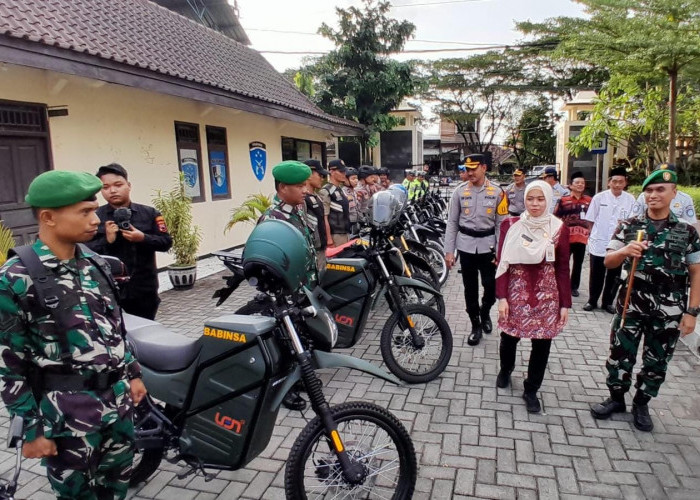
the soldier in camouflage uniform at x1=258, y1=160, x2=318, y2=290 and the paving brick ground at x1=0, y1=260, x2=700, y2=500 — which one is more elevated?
the soldier in camouflage uniform at x1=258, y1=160, x2=318, y2=290

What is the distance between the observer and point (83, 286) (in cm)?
178

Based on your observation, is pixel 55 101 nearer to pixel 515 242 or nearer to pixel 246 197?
pixel 246 197

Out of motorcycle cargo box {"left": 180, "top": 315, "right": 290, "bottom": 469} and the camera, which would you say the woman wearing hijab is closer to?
motorcycle cargo box {"left": 180, "top": 315, "right": 290, "bottom": 469}

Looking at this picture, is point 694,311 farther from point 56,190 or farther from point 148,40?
point 148,40

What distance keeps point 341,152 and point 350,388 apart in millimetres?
21583

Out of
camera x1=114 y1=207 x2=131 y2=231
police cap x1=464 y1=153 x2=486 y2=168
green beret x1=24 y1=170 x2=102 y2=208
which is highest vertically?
police cap x1=464 y1=153 x2=486 y2=168

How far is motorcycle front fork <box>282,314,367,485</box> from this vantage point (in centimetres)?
207

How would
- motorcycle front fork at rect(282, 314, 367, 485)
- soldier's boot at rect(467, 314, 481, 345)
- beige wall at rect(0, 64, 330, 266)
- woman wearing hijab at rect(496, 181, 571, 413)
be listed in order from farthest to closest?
1. beige wall at rect(0, 64, 330, 266)
2. soldier's boot at rect(467, 314, 481, 345)
3. woman wearing hijab at rect(496, 181, 571, 413)
4. motorcycle front fork at rect(282, 314, 367, 485)

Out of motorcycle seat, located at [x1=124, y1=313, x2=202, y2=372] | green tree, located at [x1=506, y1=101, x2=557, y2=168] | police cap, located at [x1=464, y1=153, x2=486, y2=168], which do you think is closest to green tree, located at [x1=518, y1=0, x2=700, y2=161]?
police cap, located at [x1=464, y1=153, x2=486, y2=168]

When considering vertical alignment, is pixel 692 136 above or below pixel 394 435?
above

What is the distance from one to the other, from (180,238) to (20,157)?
2.14 meters

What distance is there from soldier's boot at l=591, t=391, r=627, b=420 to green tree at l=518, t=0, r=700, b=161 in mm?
7753

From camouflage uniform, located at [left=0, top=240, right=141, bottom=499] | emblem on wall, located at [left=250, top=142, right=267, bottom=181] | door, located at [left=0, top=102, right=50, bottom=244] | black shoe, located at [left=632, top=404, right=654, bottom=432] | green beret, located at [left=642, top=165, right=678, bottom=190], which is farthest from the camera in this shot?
emblem on wall, located at [left=250, top=142, right=267, bottom=181]

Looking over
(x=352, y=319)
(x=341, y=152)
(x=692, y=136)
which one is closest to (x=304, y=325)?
(x=352, y=319)
